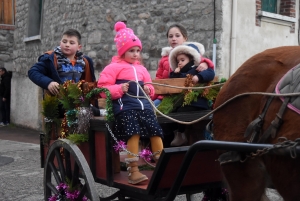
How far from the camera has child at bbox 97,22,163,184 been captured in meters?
3.85

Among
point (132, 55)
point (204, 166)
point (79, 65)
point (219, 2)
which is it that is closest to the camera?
point (204, 166)

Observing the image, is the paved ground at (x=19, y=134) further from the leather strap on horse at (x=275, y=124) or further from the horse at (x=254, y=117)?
the leather strap on horse at (x=275, y=124)

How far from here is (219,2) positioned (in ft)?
29.2

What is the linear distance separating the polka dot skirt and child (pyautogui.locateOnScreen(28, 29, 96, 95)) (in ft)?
3.08

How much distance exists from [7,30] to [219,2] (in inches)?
443

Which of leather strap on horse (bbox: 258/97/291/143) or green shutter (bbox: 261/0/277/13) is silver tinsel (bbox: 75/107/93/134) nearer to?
leather strap on horse (bbox: 258/97/291/143)

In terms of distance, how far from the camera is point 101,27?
11.2m

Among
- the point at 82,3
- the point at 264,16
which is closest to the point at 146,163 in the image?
the point at 264,16

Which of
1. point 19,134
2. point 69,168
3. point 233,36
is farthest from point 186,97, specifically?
point 19,134

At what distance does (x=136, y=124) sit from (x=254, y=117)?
52.0 inches

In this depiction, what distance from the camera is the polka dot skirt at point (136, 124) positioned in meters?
3.85

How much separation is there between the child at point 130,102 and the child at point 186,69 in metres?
0.41

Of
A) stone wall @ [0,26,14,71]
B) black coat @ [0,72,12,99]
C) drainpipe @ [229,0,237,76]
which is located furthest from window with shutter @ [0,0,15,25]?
drainpipe @ [229,0,237,76]

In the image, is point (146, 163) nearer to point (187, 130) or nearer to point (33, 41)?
point (187, 130)
